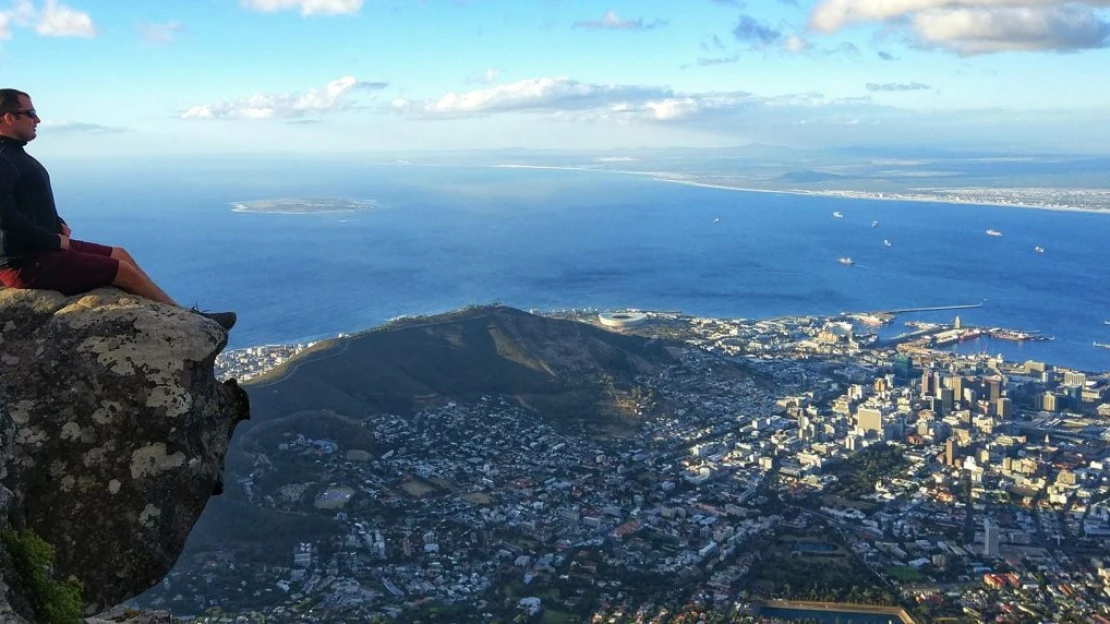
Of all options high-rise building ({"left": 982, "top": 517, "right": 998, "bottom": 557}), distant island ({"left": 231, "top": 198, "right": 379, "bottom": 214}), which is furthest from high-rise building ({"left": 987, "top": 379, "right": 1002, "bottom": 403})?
distant island ({"left": 231, "top": 198, "right": 379, "bottom": 214})

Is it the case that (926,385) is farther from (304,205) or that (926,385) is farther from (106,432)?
(304,205)

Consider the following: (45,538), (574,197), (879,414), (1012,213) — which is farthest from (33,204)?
(574,197)

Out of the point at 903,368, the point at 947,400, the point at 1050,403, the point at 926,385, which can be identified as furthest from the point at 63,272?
the point at 903,368

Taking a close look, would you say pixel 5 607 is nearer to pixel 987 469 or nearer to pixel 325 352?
pixel 987 469

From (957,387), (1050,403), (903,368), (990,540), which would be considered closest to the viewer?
(990,540)

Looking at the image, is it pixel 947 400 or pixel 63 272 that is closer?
pixel 63 272
